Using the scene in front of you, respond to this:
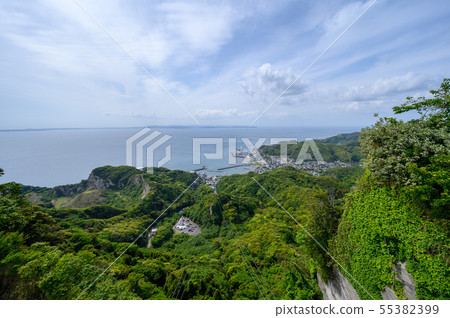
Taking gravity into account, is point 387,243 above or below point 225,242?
above

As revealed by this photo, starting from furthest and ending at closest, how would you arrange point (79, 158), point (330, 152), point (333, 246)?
point (330, 152), point (79, 158), point (333, 246)

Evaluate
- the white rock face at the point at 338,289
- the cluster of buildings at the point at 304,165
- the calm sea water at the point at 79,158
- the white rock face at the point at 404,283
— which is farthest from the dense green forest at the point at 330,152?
the white rock face at the point at 404,283

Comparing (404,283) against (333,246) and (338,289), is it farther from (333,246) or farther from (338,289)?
(338,289)

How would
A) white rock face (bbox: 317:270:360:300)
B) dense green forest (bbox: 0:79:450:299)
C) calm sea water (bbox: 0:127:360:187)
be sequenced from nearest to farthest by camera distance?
dense green forest (bbox: 0:79:450:299) → white rock face (bbox: 317:270:360:300) → calm sea water (bbox: 0:127:360:187)

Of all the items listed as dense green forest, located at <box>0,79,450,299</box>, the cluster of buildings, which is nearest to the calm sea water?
the cluster of buildings

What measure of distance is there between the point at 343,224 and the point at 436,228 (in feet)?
9.38

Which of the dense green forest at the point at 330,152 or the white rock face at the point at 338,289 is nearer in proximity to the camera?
the white rock face at the point at 338,289

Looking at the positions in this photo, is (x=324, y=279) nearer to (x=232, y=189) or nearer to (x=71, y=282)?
(x=71, y=282)

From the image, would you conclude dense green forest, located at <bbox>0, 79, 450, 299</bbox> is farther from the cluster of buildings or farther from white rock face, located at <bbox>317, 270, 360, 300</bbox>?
the cluster of buildings

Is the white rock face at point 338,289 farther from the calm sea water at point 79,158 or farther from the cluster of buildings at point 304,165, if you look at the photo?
the cluster of buildings at point 304,165

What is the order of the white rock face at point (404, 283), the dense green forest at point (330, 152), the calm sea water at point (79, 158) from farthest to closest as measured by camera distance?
the dense green forest at point (330, 152), the calm sea water at point (79, 158), the white rock face at point (404, 283)

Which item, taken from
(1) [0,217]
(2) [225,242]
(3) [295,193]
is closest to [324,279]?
(1) [0,217]

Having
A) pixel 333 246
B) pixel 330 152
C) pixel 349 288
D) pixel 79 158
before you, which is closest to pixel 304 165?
pixel 330 152

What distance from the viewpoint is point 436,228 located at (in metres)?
3.31
